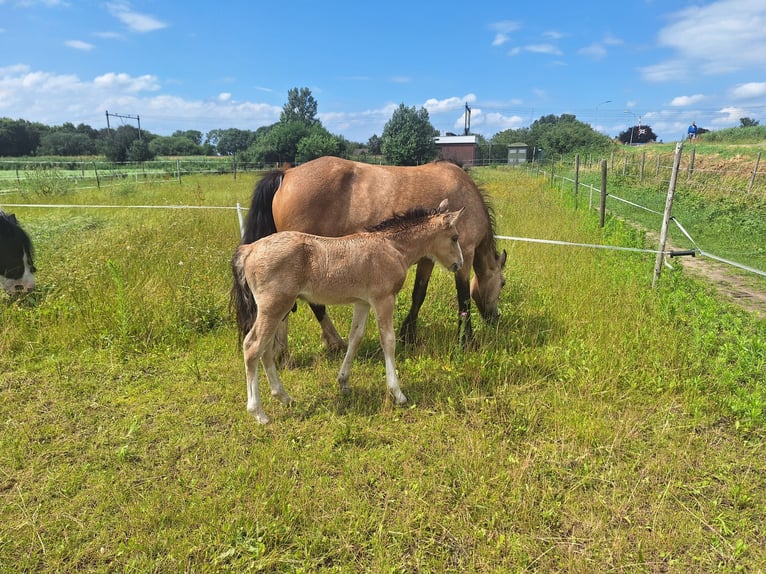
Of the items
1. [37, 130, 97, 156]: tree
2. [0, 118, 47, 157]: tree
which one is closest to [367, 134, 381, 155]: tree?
[37, 130, 97, 156]: tree

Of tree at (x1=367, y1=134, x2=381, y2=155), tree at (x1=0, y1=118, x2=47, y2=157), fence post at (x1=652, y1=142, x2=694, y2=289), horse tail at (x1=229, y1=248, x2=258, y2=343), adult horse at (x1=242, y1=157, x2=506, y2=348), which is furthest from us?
tree at (x1=367, y1=134, x2=381, y2=155)

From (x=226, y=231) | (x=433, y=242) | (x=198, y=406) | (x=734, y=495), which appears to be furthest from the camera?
(x=226, y=231)

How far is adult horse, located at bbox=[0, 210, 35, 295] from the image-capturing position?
17.7 ft

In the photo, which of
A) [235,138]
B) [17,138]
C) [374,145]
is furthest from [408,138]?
[235,138]

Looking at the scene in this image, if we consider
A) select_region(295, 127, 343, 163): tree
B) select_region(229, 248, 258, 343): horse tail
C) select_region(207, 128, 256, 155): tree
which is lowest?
select_region(229, 248, 258, 343): horse tail

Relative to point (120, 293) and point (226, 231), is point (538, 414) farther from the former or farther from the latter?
point (226, 231)

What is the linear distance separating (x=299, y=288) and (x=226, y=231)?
20.1 feet

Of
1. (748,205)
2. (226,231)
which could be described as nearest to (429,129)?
(748,205)

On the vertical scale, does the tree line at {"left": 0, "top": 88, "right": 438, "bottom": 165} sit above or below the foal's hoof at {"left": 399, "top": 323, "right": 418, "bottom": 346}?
above

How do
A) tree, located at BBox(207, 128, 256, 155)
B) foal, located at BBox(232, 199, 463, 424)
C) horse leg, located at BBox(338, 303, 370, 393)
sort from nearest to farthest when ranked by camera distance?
foal, located at BBox(232, 199, 463, 424)
horse leg, located at BBox(338, 303, 370, 393)
tree, located at BBox(207, 128, 256, 155)

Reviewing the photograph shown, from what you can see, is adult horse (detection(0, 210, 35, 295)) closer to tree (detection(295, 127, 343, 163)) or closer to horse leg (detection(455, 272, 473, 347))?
horse leg (detection(455, 272, 473, 347))

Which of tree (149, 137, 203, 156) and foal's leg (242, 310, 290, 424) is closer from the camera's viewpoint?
foal's leg (242, 310, 290, 424)

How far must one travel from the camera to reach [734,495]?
2568 millimetres

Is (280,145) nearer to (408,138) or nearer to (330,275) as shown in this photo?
(408,138)
